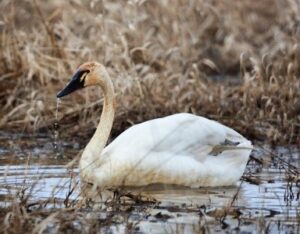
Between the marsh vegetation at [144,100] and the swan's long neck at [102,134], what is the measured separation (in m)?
0.15

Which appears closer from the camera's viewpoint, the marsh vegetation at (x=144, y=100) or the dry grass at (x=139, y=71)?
the marsh vegetation at (x=144, y=100)

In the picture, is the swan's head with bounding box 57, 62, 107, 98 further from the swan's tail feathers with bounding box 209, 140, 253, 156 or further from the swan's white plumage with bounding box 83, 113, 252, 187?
the swan's tail feathers with bounding box 209, 140, 253, 156

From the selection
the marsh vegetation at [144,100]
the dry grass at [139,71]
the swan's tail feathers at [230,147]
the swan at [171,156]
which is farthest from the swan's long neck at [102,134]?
the dry grass at [139,71]

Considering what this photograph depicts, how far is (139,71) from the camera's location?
36.1 ft

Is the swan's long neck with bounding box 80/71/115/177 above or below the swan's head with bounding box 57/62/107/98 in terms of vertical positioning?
below

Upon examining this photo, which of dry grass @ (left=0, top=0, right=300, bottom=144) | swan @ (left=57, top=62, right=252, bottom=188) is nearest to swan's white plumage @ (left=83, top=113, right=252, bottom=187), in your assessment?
swan @ (left=57, top=62, right=252, bottom=188)

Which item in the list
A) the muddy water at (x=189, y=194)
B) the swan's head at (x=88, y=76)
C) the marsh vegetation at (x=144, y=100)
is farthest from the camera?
the swan's head at (x=88, y=76)

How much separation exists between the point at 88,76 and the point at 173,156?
42.9 inches

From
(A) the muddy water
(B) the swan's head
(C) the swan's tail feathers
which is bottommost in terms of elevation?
(A) the muddy water

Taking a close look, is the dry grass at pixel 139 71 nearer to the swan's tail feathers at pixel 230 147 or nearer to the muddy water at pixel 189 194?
the muddy water at pixel 189 194

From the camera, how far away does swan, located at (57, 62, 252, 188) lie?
7.84 m

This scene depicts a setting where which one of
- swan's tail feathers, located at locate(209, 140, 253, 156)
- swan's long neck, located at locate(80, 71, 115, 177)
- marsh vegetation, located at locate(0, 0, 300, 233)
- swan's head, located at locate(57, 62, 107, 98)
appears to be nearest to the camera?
marsh vegetation, located at locate(0, 0, 300, 233)

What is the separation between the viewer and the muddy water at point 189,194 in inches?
247

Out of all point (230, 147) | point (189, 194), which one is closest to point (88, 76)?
point (230, 147)
